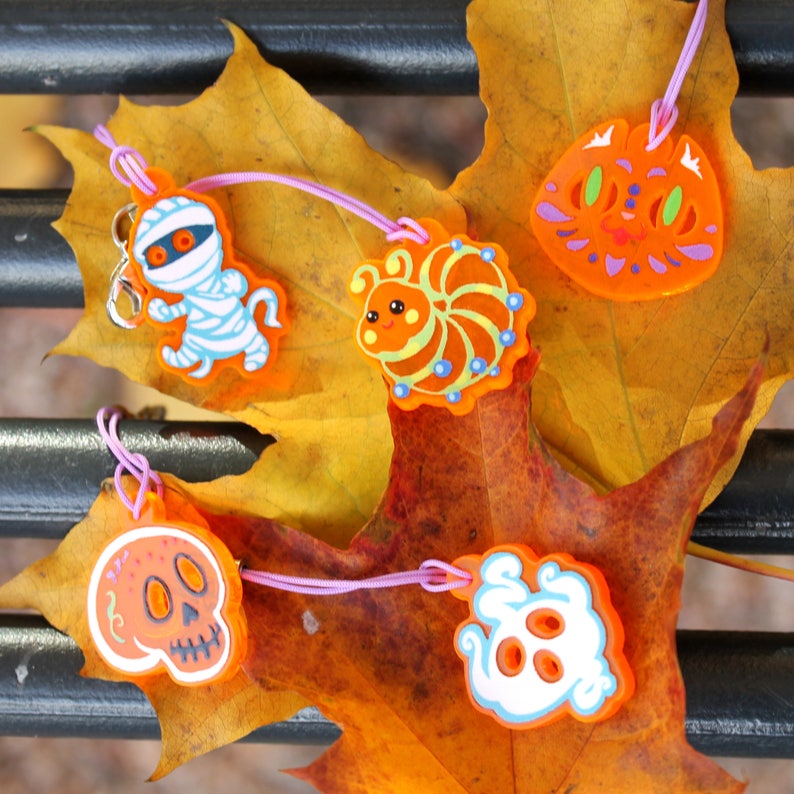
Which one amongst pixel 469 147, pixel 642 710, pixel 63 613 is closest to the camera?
pixel 642 710

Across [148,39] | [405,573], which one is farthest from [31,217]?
[405,573]

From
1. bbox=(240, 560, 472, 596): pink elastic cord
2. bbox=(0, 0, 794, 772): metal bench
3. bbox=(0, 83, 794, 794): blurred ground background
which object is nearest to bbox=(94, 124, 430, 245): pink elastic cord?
bbox=(0, 0, 794, 772): metal bench

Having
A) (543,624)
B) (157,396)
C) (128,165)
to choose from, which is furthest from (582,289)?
(157,396)

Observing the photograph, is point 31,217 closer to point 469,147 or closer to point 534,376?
point 534,376

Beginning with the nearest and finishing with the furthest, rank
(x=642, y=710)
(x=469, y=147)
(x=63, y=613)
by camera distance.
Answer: (x=642, y=710), (x=63, y=613), (x=469, y=147)

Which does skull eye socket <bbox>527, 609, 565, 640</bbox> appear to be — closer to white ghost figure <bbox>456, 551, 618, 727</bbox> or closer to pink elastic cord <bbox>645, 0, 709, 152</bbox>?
white ghost figure <bbox>456, 551, 618, 727</bbox>

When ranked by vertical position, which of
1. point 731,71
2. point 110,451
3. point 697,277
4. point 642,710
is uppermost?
point 731,71

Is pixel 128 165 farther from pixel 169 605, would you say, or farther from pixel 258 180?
pixel 169 605

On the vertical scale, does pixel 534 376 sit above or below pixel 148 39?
below
